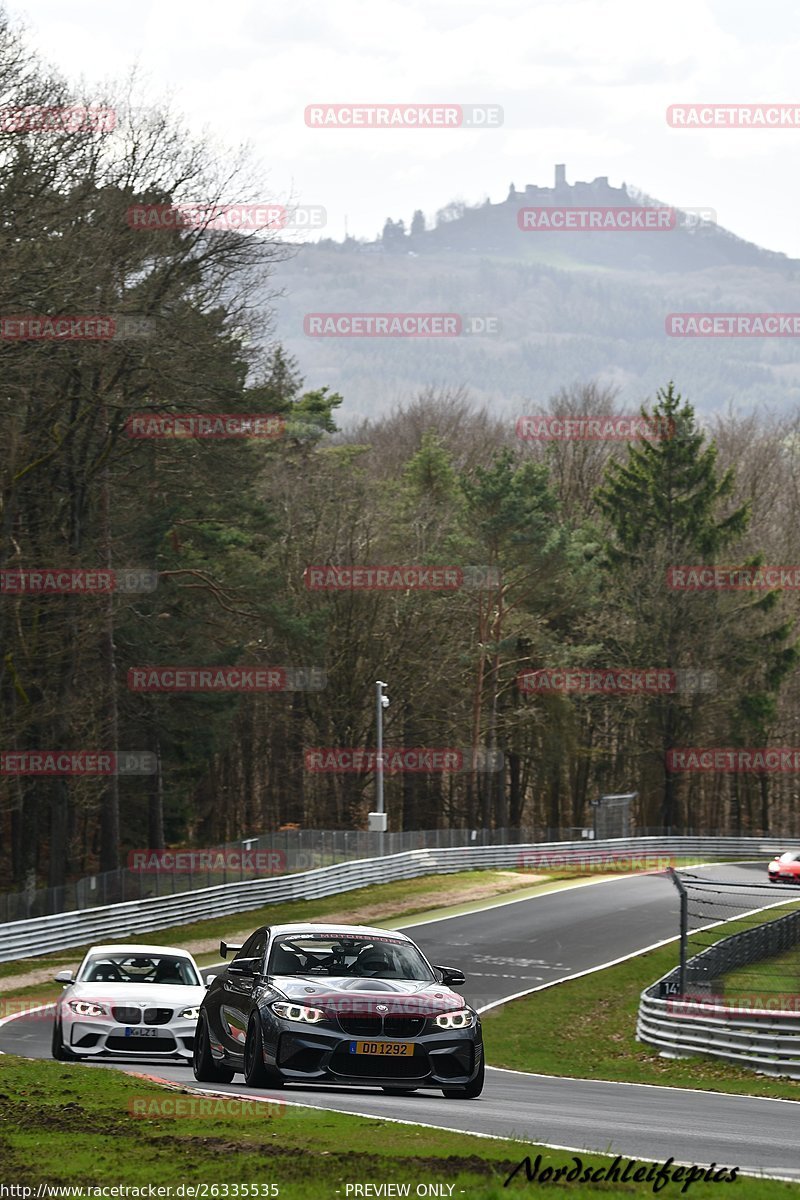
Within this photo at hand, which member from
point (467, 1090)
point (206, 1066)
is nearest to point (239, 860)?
point (206, 1066)

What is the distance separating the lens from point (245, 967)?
13.6 m

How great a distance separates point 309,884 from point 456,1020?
1363 inches

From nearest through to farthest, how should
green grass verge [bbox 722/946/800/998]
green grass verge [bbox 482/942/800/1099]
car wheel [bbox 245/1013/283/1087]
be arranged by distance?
car wheel [bbox 245/1013/283/1087] < green grass verge [bbox 482/942/800/1099] < green grass verge [bbox 722/946/800/998]

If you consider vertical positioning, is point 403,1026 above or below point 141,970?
above

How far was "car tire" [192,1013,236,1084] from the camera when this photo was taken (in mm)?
13984

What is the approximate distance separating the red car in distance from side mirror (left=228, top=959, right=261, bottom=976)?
36.6 meters

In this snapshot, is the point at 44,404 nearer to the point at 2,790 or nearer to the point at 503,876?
the point at 2,790

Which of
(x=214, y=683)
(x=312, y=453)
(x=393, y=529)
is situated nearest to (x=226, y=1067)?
(x=214, y=683)

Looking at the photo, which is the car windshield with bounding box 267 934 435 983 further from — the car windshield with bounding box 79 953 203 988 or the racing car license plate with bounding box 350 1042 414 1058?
the car windshield with bounding box 79 953 203 988

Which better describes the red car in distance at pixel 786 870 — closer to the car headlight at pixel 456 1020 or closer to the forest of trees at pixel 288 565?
the forest of trees at pixel 288 565

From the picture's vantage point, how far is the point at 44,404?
40.0m

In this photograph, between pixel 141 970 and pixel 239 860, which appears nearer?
pixel 141 970

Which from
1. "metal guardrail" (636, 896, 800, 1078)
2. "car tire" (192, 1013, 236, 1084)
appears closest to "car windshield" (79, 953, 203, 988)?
"car tire" (192, 1013, 236, 1084)

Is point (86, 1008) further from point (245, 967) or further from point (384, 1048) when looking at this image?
point (384, 1048)
